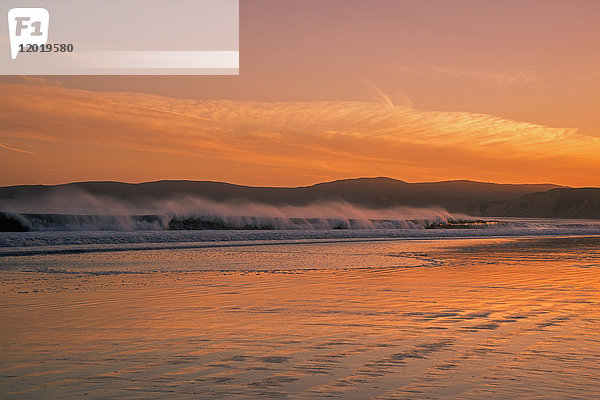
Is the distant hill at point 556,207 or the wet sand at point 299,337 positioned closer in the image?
the wet sand at point 299,337

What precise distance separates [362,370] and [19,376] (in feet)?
8.96

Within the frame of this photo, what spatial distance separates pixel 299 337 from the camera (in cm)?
651

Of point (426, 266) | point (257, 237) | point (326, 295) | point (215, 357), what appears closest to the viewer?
point (215, 357)

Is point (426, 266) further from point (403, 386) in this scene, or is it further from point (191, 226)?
point (191, 226)

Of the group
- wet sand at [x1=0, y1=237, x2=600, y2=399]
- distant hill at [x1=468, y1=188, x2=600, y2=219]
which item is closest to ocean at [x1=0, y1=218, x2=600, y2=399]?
wet sand at [x1=0, y1=237, x2=600, y2=399]

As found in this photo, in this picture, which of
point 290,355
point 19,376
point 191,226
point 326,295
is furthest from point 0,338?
point 191,226

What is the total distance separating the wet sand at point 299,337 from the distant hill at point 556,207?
182467 millimetres

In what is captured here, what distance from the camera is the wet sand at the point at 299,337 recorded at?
4613 millimetres

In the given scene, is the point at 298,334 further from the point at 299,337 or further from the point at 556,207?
the point at 556,207

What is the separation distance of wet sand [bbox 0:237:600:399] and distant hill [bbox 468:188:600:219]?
18247 centimetres

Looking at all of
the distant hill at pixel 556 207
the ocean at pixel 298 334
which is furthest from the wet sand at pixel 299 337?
the distant hill at pixel 556 207

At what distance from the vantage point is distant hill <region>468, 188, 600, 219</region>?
180962mm

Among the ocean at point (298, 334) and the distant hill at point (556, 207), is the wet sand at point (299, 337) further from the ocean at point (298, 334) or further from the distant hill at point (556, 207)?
the distant hill at point (556, 207)

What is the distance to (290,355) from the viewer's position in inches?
223
